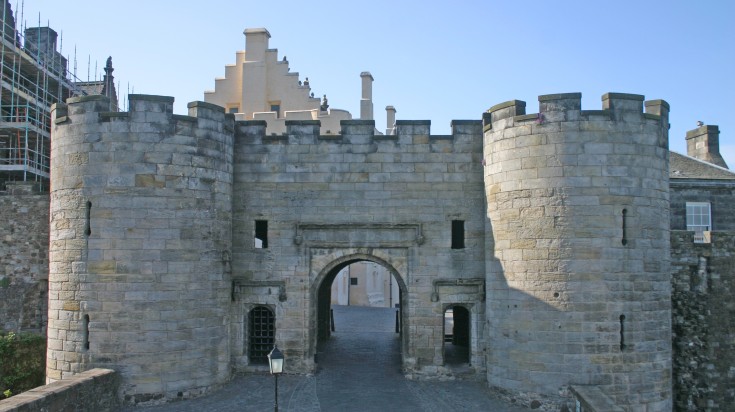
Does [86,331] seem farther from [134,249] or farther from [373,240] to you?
[373,240]

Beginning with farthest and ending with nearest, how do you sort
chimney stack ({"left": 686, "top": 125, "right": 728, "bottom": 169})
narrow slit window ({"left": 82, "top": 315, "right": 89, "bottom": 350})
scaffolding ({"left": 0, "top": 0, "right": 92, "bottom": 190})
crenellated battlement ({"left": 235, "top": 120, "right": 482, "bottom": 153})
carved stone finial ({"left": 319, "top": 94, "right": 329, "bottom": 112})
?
carved stone finial ({"left": 319, "top": 94, "right": 329, "bottom": 112}), chimney stack ({"left": 686, "top": 125, "right": 728, "bottom": 169}), scaffolding ({"left": 0, "top": 0, "right": 92, "bottom": 190}), crenellated battlement ({"left": 235, "top": 120, "right": 482, "bottom": 153}), narrow slit window ({"left": 82, "top": 315, "right": 89, "bottom": 350})

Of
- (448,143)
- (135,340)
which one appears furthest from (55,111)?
(448,143)

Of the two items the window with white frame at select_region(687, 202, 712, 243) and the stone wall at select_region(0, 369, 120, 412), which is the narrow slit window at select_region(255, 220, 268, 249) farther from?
the window with white frame at select_region(687, 202, 712, 243)

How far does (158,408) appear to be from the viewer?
13.1 meters

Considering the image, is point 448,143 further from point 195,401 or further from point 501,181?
point 195,401

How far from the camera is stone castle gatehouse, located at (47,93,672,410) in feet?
43.0

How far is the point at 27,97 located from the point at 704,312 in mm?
23021

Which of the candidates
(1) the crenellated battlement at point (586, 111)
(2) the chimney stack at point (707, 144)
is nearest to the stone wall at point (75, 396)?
(1) the crenellated battlement at point (586, 111)

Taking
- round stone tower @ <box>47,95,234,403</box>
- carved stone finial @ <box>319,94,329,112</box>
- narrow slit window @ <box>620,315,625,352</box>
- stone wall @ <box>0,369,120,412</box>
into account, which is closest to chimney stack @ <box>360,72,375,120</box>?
carved stone finial @ <box>319,94,329,112</box>

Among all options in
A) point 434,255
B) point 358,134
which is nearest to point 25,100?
point 358,134

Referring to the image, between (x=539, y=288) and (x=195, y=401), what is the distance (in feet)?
25.7

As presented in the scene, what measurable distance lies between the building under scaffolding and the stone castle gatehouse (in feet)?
29.1

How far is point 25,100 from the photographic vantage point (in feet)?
75.8

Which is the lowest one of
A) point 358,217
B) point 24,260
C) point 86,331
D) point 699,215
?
point 86,331
